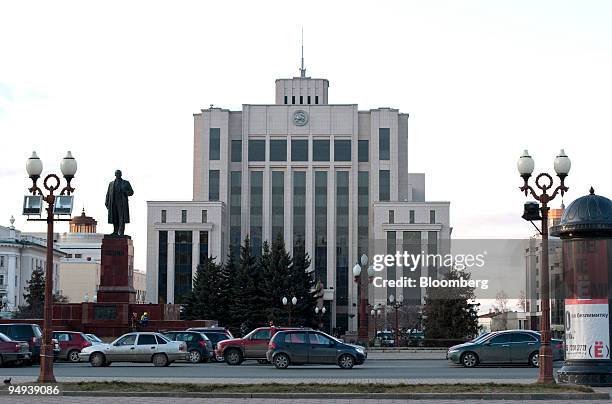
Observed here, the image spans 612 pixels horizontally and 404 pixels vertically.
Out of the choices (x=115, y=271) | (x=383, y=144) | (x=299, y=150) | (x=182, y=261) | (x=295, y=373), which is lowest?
(x=295, y=373)

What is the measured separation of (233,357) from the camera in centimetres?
4016

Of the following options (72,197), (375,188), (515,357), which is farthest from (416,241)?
(72,197)

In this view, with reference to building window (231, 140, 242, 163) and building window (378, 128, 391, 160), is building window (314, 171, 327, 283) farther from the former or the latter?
building window (231, 140, 242, 163)

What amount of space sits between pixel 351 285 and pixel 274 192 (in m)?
14.6

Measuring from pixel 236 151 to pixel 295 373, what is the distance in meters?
94.5

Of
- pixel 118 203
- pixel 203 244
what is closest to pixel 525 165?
pixel 118 203

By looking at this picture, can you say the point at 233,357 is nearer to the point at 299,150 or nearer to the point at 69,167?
the point at 69,167

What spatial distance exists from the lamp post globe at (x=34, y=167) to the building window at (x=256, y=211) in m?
98.3

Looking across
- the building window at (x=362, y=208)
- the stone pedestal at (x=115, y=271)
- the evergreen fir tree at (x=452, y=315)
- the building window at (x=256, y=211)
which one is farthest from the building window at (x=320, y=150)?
the stone pedestal at (x=115, y=271)

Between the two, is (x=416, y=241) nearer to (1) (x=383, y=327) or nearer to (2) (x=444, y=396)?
(1) (x=383, y=327)

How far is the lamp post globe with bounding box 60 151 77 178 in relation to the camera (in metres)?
26.0

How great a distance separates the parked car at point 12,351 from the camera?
3669 centimetres

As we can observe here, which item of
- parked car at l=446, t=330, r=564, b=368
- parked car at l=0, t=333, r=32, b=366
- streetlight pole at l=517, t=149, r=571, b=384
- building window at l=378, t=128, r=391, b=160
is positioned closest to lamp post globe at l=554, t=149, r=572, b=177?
streetlight pole at l=517, t=149, r=571, b=384

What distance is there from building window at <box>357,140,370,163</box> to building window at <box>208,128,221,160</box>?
667 inches
